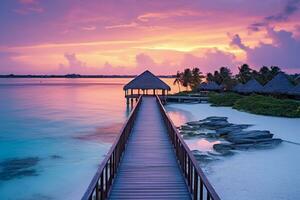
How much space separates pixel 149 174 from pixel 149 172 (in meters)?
0.17

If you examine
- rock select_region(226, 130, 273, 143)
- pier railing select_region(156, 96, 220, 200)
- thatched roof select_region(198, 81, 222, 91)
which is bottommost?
rock select_region(226, 130, 273, 143)

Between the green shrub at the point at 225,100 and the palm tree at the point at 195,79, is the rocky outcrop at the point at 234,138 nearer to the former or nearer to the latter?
the green shrub at the point at 225,100

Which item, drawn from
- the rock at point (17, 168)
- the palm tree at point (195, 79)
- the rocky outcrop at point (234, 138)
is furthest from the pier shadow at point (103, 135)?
the palm tree at point (195, 79)

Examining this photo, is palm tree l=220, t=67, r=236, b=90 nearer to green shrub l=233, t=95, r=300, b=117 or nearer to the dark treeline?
the dark treeline

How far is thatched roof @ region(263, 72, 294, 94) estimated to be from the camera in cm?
3721

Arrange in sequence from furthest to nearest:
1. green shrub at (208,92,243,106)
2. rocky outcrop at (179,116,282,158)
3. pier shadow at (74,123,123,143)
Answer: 1. green shrub at (208,92,243,106)
2. pier shadow at (74,123,123,143)
3. rocky outcrop at (179,116,282,158)

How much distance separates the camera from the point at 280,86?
3812 centimetres

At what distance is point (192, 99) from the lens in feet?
160

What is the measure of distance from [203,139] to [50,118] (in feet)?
64.5

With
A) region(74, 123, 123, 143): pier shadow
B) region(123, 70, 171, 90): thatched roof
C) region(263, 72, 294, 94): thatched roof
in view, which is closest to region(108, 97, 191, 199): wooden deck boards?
region(74, 123, 123, 143): pier shadow

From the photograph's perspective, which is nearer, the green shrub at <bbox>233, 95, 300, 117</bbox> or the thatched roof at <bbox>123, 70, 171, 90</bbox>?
the green shrub at <bbox>233, 95, 300, 117</bbox>

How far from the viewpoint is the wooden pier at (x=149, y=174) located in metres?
6.06

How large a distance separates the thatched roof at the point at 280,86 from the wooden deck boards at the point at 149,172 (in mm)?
27652

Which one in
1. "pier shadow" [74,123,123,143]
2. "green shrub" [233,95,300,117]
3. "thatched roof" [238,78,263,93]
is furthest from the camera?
"thatched roof" [238,78,263,93]
